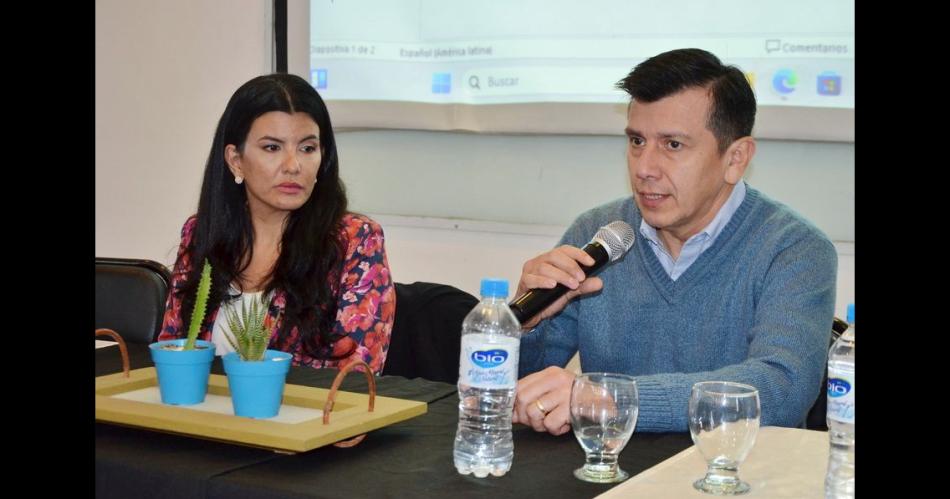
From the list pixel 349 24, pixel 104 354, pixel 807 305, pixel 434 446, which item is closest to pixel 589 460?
pixel 434 446

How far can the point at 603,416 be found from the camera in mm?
1277

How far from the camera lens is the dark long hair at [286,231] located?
7.14 feet

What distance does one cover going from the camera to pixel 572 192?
3.20m

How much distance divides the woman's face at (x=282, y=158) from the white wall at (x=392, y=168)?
1046mm

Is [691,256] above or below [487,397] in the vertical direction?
above

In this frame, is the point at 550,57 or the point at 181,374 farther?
the point at 550,57

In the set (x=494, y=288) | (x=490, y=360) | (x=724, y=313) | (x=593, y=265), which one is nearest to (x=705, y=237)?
(x=724, y=313)

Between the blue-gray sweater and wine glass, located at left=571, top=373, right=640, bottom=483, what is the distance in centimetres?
33

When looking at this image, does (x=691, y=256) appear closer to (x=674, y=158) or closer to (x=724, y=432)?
(x=674, y=158)

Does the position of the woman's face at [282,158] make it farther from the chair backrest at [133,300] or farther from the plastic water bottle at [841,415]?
the plastic water bottle at [841,415]

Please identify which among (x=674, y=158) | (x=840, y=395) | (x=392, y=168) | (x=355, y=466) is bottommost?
(x=355, y=466)

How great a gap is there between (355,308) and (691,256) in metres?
0.71

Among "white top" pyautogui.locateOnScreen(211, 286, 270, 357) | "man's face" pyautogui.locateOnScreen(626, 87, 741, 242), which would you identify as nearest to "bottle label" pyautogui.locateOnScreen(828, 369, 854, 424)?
"man's face" pyautogui.locateOnScreen(626, 87, 741, 242)
